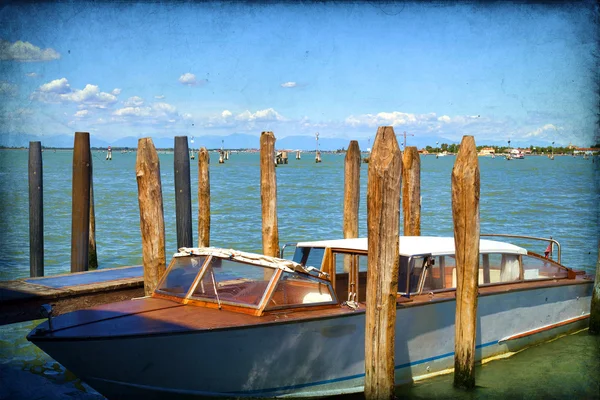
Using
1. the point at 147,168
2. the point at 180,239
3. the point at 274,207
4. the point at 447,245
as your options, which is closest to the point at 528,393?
the point at 447,245

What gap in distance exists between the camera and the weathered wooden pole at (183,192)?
1366cm

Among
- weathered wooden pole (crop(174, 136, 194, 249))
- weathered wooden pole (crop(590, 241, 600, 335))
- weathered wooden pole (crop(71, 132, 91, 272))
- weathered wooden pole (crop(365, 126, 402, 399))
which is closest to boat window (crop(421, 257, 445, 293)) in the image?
weathered wooden pole (crop(365, 126, 402, 399))

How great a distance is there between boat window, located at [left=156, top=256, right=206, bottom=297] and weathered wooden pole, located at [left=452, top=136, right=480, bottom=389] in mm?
3297

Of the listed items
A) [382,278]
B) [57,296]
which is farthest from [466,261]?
[57,296]

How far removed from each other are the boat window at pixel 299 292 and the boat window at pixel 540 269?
154 inches

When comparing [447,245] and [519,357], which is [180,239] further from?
[519,357]

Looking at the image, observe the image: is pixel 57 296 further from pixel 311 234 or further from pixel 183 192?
pixel 311 234

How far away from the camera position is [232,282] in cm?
873

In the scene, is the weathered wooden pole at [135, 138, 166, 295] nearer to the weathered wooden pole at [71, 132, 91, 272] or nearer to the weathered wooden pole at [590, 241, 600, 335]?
the weathered wooden pole at [71, 132, 91, 272]

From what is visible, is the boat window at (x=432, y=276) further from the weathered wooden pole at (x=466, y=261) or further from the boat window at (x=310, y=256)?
the boat window at (x=310, y=256)

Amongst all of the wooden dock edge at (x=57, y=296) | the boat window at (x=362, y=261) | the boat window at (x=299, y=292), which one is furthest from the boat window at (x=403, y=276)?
the wooden dock edge at (x=57, y=296)

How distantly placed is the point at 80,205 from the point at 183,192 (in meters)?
1.99

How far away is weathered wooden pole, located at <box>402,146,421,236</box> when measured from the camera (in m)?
13.9

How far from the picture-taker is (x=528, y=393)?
970 cm
